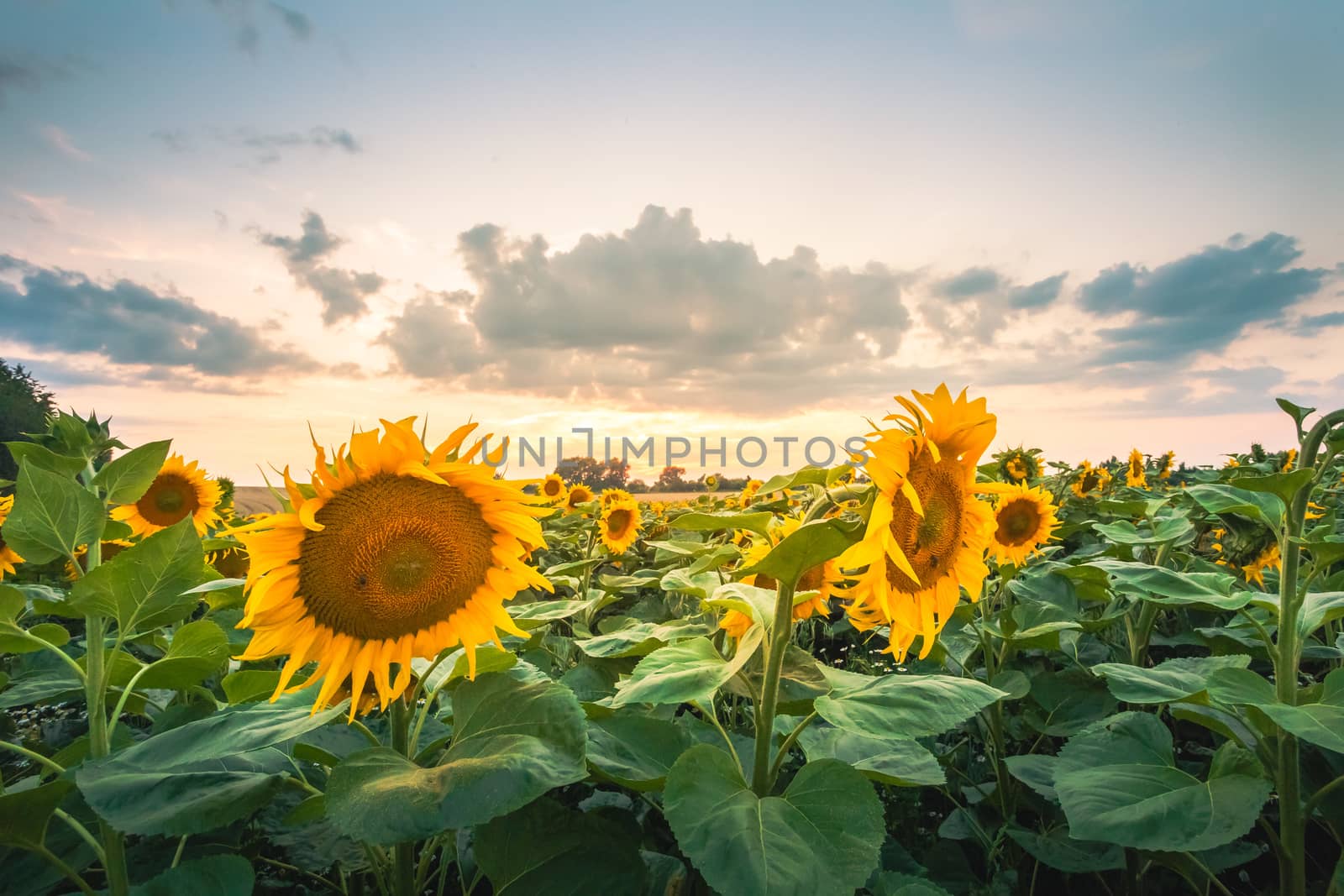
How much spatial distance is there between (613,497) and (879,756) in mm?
5988

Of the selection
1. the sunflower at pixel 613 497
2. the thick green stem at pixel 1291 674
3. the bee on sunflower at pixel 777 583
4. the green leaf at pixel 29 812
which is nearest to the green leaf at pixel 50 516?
the green leaf at pixel 29 812

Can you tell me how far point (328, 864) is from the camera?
5.74 ft

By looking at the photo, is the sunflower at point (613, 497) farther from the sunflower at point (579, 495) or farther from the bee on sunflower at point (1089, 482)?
the bee on sunflower at point (1089, 482)

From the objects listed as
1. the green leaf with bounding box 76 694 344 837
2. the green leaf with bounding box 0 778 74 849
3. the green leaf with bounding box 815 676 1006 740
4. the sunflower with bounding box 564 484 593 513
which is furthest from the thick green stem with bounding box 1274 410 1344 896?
the sunflower with bounding box 564 484 593 513

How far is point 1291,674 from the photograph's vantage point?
215 cm

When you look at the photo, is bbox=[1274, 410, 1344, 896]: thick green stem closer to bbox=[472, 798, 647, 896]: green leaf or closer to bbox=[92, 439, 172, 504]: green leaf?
bbox=[472, 798, 647, 896]: green leaf

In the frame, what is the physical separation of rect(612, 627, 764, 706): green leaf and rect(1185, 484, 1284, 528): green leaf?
1.71m

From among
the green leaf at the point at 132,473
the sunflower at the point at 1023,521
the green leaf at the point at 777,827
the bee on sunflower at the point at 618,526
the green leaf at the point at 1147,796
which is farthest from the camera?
the bee on sunflower at the point at 618,526

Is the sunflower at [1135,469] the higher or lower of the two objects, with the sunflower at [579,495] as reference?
higher

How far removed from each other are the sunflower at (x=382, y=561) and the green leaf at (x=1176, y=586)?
6.55 feet

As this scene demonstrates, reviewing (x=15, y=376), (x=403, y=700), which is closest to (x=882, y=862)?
(x=403, y=700)

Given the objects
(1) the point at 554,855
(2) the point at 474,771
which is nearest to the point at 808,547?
(2) the point at 474,771

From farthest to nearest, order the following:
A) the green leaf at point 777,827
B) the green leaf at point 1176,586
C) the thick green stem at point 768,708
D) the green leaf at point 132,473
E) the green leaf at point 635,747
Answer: the green leaf at point 1176,586 < the green leaf at point 132,473 < the thick green stem at point 768,708 < the green leaf at point 635,747 < the green leaf at point 777,827

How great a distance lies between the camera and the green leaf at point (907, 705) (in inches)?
57.5
